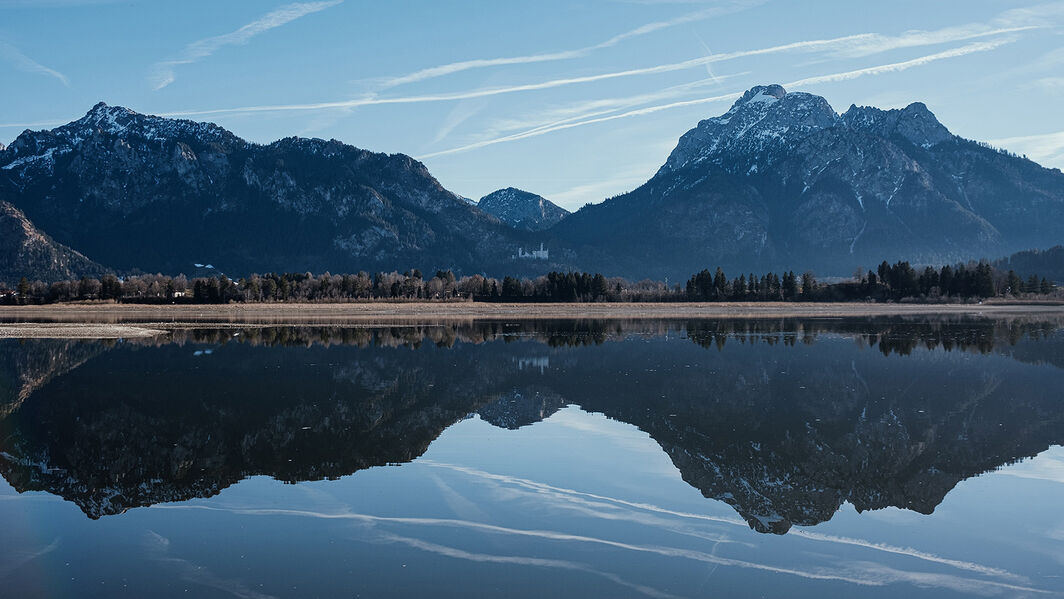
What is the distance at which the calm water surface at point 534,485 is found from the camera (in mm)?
11977

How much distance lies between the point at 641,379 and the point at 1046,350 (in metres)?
29.6

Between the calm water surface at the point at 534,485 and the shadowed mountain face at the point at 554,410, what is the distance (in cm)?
13

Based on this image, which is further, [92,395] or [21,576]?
[92,395]

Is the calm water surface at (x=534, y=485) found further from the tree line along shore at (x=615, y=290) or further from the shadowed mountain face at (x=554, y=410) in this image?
the tree line along shore at (x=615, y=290)

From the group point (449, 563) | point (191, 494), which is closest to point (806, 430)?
point (449, 563)

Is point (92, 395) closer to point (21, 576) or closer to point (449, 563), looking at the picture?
point (21, 576)

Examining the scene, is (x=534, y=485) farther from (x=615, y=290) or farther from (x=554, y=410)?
(x=615, y=290)

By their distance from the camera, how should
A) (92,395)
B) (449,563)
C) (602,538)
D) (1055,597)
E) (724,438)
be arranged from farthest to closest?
(92,395)
(724,438)
(602,538)
(449,563)
(1055,597)

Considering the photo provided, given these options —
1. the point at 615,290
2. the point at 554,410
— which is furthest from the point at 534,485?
the point at 615,290

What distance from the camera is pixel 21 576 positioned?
11.8 meters

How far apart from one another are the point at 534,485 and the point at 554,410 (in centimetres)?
1009

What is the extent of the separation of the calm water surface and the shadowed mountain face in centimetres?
13

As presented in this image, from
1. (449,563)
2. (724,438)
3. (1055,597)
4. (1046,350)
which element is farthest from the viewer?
(1046,350)

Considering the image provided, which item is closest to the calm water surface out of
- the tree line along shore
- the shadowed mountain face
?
the shadowed mountain face
